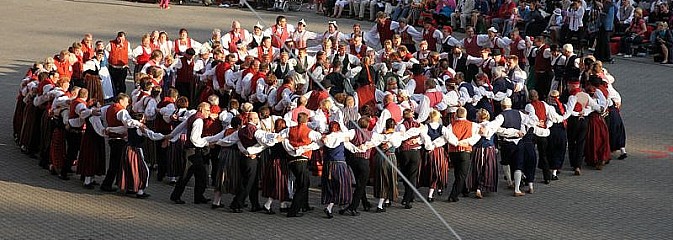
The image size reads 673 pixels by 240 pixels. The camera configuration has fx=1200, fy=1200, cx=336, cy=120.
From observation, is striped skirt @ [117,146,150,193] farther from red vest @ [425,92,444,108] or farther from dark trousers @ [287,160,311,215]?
red vest @ [425,92,444,108]

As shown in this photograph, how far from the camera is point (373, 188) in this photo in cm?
1414

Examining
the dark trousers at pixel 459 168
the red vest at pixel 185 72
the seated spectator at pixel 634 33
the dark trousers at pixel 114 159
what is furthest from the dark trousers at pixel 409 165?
the seated spectator at pixel 634 33

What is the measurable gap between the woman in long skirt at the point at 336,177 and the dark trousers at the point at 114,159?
247 centimetres

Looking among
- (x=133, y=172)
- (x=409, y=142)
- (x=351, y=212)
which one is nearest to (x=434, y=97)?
(x=409, y=142)

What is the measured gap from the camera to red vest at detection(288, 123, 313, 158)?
13125mm

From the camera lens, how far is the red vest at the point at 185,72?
18.3 metres

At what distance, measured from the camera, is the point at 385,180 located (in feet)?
45.1

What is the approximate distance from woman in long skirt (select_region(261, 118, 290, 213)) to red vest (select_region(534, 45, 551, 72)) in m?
7.08

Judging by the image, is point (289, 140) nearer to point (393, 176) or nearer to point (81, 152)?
point (393, 176)

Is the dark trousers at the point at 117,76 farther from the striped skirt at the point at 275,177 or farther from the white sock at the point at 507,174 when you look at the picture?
the white sock at the point at 507,174

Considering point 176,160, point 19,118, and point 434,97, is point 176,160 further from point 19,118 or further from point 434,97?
point 434,97

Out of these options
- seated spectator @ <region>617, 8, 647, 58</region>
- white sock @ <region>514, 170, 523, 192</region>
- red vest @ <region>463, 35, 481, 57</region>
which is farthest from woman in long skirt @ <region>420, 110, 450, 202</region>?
seated spectator @ <region>617, 8, 647, 58</region>

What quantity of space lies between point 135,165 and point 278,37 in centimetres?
647

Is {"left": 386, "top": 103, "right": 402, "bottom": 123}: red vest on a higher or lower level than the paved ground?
higher
